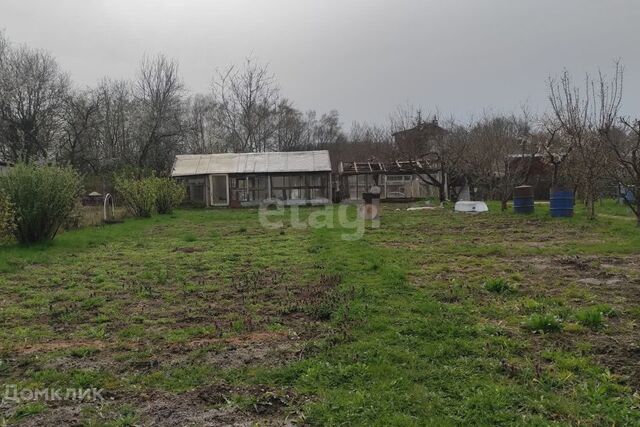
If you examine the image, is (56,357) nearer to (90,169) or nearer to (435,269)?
(435,269)

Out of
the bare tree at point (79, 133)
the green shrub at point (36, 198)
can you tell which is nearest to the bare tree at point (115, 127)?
the bare tree at point (79, 133)

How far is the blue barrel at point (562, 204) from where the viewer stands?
14773 millimetres

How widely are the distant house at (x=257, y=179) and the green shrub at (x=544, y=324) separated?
74.2 ft

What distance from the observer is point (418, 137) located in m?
27.3

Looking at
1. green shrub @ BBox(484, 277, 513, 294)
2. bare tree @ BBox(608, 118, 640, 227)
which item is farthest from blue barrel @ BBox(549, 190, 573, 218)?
green shrub @ BBox(484, 277, 513, 294)

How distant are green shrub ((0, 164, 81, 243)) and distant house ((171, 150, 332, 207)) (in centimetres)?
1584

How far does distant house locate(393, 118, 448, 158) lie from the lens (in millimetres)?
26812

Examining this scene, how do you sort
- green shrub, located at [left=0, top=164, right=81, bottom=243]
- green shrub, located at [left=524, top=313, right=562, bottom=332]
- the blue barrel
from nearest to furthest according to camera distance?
1. green shrub, located at [left=524, top=313, right=562, bottom=332]
2. green shrub, located at [left=0, top=164, right=81, bottom=243]
3. the blue barrel

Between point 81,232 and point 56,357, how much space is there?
33.0ft

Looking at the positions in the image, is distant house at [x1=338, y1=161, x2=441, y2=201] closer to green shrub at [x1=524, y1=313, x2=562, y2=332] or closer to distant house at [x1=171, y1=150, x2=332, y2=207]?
distant house at [x1=171, y1=150, x2=332, y2=207]

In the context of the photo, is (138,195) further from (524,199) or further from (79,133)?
(79,133)

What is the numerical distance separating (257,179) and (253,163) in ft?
3.24

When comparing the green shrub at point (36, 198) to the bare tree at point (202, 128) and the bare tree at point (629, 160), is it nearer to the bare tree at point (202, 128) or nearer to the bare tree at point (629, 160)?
the bare tree at point (629, 160)

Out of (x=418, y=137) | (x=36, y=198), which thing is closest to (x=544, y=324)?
(x=36, y=198)
